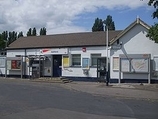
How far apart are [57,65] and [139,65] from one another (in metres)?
9.59

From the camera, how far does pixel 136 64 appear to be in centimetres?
2616

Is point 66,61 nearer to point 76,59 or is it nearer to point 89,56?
point 76,59

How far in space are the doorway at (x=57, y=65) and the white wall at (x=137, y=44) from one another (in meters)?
6.63

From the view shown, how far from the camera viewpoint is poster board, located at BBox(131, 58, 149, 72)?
25688mm

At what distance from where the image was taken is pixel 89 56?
29.4 metres

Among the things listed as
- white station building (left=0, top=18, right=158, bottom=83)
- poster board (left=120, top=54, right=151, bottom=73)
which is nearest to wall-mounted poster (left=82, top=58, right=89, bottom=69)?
white station building (left=0, top=18, right=158, bottom=83)

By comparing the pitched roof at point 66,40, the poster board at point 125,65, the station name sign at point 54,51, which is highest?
the pitched roof at point 66,40

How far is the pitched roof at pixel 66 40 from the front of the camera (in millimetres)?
30241

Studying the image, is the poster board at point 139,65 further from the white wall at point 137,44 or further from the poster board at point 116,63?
the poster board at point 116,63

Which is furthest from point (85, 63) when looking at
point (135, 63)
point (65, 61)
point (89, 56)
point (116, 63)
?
point (135, 63)

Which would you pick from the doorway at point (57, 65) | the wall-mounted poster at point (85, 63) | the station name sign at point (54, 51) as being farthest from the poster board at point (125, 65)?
the doorway at point (57, 65)

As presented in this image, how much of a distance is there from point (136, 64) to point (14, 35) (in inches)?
2282

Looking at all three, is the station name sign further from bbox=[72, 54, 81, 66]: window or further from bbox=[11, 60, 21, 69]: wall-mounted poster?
bbox=[11, 60, 21, 69]: wall-mounted poster

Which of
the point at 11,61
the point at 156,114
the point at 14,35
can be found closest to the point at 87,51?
the point at 11,61
